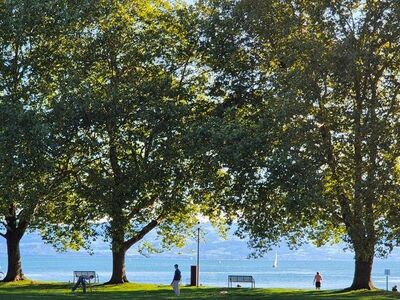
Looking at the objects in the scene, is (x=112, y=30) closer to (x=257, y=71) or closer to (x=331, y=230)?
(x=257, y=71)

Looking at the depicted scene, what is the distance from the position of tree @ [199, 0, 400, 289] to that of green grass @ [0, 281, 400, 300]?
2951mm

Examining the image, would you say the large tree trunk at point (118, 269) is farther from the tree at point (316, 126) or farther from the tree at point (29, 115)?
the tree at point (316, 126)

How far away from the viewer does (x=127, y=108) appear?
145 ft

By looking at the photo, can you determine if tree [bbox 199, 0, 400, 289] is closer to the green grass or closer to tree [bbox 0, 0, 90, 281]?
the green grass

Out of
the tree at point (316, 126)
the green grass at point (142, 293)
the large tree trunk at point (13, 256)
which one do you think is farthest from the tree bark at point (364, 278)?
the large tree trunk at point (13, 256)

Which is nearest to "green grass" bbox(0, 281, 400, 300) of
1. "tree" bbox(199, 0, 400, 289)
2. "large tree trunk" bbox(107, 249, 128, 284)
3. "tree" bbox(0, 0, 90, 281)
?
"large tree trunk" bbox(107, 249, 128, 284)

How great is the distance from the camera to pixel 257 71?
46031 mm

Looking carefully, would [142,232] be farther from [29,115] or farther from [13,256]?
[29,115]

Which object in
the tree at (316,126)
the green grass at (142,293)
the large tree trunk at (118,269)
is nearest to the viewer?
the tree at (316,126)

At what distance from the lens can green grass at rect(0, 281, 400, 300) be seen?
41.3 m

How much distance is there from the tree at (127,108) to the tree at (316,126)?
11.1ft

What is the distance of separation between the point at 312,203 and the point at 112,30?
710 inches

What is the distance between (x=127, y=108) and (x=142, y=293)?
10938mm

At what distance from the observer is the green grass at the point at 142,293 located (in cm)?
4134
